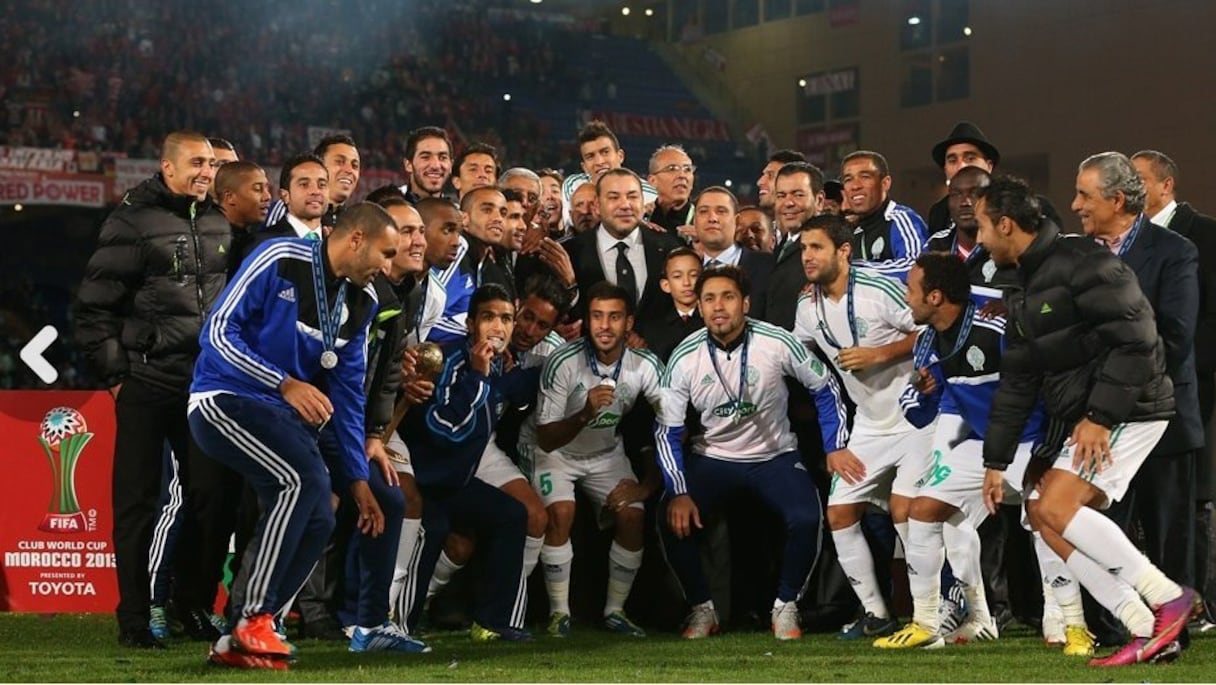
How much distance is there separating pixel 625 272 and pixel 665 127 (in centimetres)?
2135

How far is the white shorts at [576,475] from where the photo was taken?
7234 millimetres

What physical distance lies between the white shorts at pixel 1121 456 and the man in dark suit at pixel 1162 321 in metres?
0.52

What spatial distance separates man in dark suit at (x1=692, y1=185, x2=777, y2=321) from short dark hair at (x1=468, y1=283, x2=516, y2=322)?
1399mm

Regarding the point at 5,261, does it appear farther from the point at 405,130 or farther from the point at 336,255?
the point at 336,255

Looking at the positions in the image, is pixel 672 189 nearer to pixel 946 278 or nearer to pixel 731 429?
pixel 731 429

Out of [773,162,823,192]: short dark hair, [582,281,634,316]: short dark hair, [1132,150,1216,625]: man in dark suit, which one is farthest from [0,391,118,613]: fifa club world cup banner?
[1132,150,1216,625]: man in dark suit

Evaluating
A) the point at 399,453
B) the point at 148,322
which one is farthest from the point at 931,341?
the point at 148,322

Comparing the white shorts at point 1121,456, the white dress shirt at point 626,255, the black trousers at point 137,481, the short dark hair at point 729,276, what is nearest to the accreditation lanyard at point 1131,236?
the white shorts at point 1121,456

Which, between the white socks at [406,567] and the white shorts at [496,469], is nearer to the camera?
the white socks at [406,567]

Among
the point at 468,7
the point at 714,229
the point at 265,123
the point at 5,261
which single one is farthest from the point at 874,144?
the point at 714,229

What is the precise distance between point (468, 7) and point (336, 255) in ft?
81.3

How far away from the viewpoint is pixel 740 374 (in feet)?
23.4

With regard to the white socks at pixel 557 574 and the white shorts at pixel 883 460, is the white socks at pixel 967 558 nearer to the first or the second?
the white shorts at pixel 883 460

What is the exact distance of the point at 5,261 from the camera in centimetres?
1836
